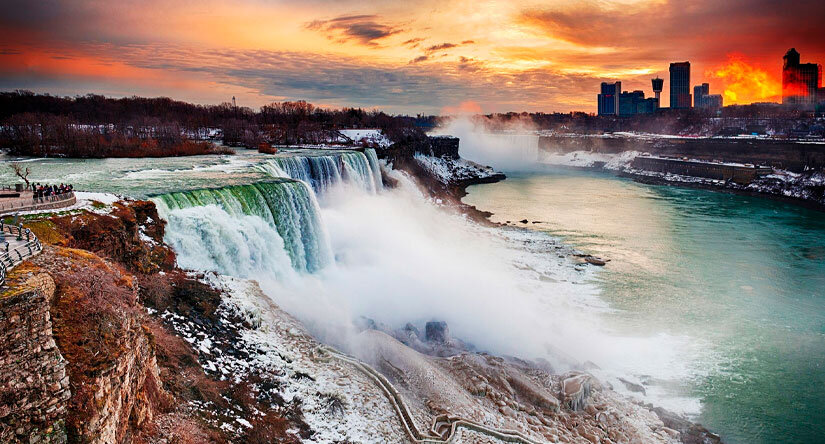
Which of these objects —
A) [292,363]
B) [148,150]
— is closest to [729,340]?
[292,363]

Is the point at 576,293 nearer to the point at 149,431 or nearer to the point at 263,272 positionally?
the point at 263,272

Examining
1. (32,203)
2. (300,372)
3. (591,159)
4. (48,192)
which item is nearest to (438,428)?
(300,372)

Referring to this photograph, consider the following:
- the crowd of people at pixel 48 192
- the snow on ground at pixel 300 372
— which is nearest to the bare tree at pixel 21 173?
the crowd of people at pixel 48 192

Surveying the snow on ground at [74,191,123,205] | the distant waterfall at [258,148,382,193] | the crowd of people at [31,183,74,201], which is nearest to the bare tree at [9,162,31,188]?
the crowd of people at [31,183,74,201]

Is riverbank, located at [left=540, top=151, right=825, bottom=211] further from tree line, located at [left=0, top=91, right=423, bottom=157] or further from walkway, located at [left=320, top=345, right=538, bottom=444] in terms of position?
walkway, located at [left=320, top=345, right=538, bottom=444]

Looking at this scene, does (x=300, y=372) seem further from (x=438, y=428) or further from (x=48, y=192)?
(x=48, y=192)

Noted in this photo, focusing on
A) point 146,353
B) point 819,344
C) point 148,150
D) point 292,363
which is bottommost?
point 819,344
